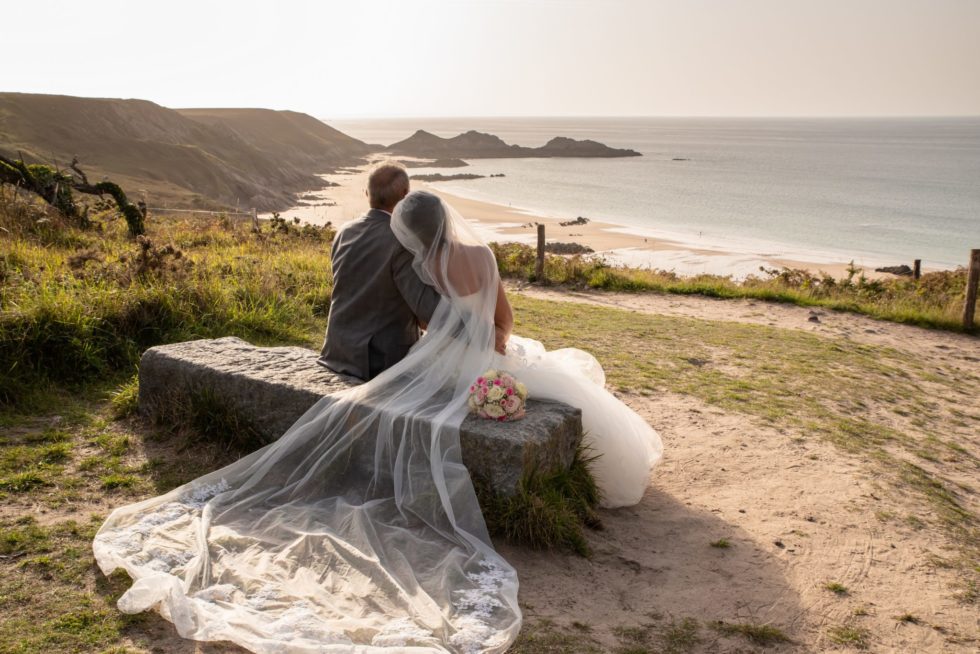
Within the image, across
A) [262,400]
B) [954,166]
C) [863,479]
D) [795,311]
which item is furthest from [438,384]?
[954,166]

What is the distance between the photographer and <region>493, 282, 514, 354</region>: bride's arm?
4664mm

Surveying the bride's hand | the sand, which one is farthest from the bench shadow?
the bride's hand

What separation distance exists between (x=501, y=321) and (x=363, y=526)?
5.42ft

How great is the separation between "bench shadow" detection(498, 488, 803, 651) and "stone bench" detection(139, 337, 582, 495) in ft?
1.55

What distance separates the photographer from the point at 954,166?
87.3 meters

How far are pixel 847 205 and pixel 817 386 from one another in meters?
49.5

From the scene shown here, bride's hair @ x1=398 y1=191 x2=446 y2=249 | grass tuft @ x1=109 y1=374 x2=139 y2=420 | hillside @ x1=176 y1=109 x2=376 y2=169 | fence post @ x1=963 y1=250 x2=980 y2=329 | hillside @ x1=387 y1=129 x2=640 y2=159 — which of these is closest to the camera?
bride's hair @ x1=398 y1=191 x2=446 y2=249

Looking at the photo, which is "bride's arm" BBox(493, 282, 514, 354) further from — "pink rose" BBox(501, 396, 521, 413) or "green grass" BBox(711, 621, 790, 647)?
"green grass" BBox(711, 621, 790, 647)

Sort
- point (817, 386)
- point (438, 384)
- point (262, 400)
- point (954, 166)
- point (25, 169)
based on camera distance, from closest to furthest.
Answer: point (438, 384) → point (262, 400) → point (817, 386) → point (25, 169) → point (954, 166)

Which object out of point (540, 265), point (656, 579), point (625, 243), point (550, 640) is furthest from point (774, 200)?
point (550, 640)

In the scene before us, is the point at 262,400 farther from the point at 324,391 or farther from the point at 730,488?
the point at 730,488

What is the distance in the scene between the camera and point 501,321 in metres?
4.72

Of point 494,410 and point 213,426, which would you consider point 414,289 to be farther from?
point 213,426

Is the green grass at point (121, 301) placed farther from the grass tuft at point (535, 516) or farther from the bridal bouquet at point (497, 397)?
the grass tuft at point (535, 516)
